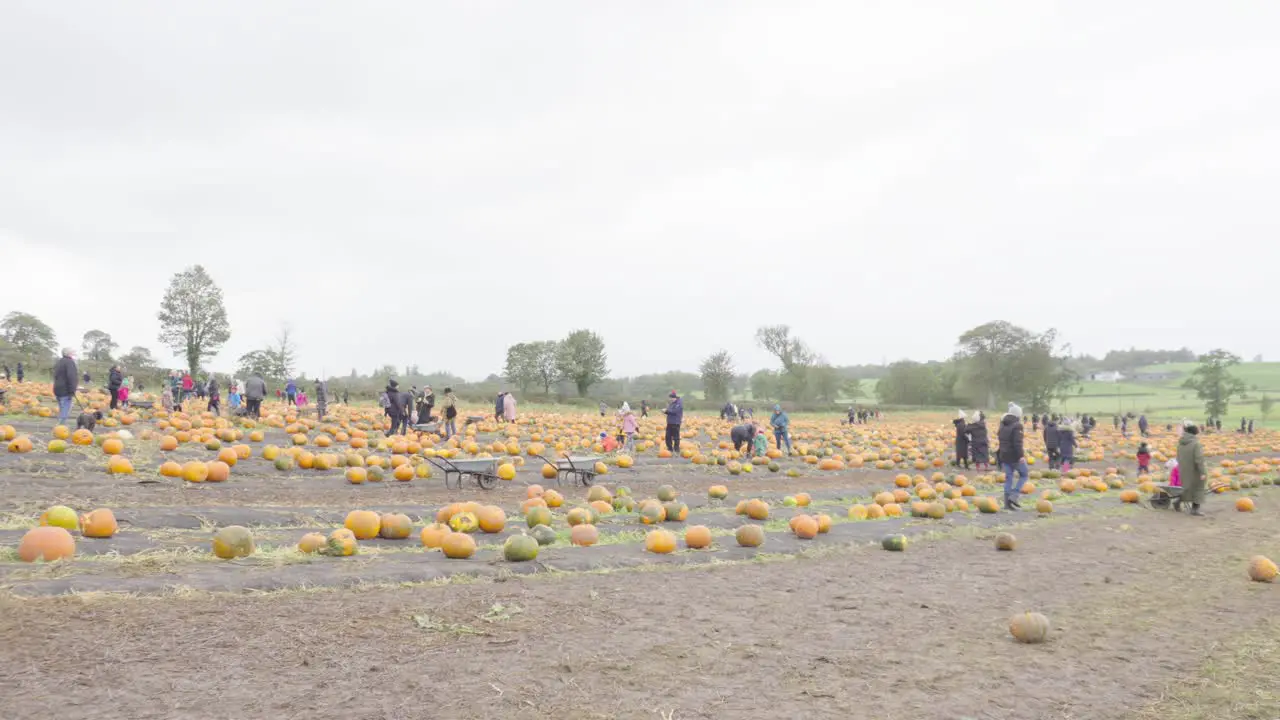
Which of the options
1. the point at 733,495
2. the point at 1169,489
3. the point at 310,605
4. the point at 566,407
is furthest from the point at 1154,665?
the point at 566,407

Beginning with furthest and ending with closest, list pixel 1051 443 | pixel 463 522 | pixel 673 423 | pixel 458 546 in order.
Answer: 1. pixel 1051 443
2. pixel 673 423
3. pixel 463 522
4. pixel 458 546

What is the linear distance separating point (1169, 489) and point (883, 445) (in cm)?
1425

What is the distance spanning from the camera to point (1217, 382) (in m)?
65.5

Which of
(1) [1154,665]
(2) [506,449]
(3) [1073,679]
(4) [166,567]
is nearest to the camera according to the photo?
(3) [1073,679]

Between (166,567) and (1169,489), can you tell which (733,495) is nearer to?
(1169,489)

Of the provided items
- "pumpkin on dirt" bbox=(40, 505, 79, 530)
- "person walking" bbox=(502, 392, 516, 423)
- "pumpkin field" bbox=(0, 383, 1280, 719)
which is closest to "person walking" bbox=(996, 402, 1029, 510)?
"pumpkin field" bbox=(0, 383, 1280, 719)

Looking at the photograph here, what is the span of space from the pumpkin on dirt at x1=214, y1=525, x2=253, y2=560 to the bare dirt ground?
1.69 metres

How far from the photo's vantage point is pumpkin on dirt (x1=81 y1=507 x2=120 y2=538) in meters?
8.44

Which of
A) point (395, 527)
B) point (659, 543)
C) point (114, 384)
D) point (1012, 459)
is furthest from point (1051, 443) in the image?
point (114, 384)

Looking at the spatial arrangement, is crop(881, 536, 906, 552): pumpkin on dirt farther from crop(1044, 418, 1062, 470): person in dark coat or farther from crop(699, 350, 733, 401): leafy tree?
crop(699, 350, 733, 401): leafy tree

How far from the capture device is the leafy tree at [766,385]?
109 metres

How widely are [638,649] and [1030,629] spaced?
3.40 metres

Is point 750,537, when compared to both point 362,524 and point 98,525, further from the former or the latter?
point 98,525

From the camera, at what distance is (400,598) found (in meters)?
6.71
